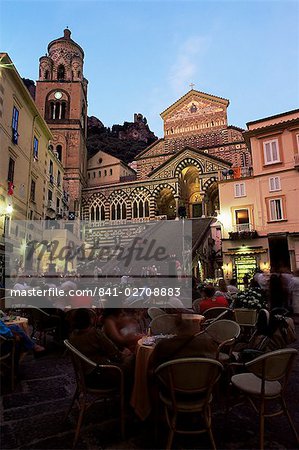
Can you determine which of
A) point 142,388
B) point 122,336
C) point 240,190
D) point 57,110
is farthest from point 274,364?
point 57,110

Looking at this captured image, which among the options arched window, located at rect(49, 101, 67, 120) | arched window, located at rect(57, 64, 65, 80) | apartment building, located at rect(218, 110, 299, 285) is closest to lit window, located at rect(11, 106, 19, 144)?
apartment building, located at rect(218, 110, 299, 285)

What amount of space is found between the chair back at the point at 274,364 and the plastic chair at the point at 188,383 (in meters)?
0.42

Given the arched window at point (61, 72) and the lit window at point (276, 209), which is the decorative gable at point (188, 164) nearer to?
the lit window at point (276, 209)

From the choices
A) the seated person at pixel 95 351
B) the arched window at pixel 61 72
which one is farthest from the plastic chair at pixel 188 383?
the arched window at pixel 61 72

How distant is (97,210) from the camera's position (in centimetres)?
3547

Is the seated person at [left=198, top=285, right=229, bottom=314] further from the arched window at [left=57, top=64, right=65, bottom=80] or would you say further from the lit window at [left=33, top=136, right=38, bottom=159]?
the arched window at [left=57, top=64, right=65, bottom=80]

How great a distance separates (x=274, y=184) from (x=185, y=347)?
19.5 meters

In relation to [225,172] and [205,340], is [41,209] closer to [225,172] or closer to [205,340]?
[225,172]

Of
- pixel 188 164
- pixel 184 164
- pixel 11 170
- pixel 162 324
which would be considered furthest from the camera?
pixel 184 164

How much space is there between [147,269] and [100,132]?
52.5 metres

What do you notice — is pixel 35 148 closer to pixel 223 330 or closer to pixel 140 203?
pixel 140 203

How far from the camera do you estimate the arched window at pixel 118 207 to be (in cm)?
3422

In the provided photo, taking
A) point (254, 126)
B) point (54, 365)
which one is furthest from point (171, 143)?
point (54, 365)

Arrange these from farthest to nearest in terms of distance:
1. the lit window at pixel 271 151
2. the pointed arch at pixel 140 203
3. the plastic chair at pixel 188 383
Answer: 1. the pointed arch at pixel 140 203
2. the lit window at pixel 271 151
3. the plastic chair at pixel 188 383
